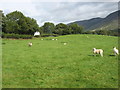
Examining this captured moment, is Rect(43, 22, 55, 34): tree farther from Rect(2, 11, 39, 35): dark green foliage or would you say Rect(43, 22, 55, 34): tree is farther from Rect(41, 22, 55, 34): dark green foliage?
Rect(2, 11, 39, 35): dark green foliage

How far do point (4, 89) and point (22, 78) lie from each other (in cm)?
195

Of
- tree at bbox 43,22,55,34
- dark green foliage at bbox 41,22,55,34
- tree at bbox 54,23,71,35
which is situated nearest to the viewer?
tree at bbox 54,23,71,35

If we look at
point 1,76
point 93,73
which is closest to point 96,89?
point 93,73

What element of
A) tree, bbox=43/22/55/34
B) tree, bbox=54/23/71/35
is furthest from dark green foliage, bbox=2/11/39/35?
tree, bbox=43/22/55/34

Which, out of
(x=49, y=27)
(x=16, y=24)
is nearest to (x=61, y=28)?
(x=49, y=27)

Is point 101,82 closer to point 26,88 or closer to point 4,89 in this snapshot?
point 26,88

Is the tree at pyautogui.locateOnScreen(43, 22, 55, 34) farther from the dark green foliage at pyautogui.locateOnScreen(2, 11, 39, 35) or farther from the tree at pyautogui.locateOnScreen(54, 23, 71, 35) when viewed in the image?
the dark green foliage at pyautogui.locateOnScreen(2, 11, 39, 35)

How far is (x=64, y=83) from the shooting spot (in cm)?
896

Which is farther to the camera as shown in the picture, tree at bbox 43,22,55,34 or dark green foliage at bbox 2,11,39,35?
tree at bbox 43,22,55,34

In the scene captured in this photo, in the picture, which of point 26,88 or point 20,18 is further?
point 20,18

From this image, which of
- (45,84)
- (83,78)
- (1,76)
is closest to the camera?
(45,84)

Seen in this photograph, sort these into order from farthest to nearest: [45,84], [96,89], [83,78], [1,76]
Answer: [1,76], [83,78], [45,84], [96,89]

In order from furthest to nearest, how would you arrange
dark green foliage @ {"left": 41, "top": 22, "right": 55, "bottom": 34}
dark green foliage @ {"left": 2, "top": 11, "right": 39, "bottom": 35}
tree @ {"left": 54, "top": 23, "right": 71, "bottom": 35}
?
dark green foliage @ {"left": 41, "top": 22, "right": 55, "bottom": 34} < tree @ {"left": 54, "top": 23, "right": 71, "bottom": 35} < dark green foliage @ {"left": 2, "top": 11, "right": 39, "bottom": 35}

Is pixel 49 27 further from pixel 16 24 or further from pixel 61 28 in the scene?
pixel 16 24
